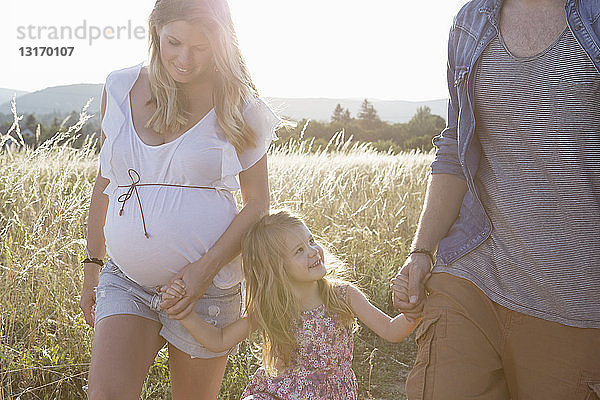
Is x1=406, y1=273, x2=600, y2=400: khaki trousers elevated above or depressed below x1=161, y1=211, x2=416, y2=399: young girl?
above

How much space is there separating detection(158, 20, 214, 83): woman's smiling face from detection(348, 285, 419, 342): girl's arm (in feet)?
3.49

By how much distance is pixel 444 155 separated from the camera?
2.35 m

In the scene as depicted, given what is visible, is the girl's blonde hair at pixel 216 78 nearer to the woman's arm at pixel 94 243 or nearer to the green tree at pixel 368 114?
the woman's arm at pixel 94 243

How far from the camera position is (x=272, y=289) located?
271 centimetres

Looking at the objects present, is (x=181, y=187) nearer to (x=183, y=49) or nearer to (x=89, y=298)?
(x=183, y=49)

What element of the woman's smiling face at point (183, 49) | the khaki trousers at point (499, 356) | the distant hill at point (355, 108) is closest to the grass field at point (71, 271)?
the woman's smiling face at point (183, 49)

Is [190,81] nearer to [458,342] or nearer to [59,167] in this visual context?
[458,342]

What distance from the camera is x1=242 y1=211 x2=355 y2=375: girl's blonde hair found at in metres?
2.69

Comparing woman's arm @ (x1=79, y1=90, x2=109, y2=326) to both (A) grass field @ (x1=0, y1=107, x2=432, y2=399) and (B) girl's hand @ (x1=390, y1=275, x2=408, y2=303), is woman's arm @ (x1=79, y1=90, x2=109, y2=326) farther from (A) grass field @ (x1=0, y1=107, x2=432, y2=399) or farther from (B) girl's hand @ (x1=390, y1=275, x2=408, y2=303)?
(B) girl's hand @ (x1=390, y1=275, x2=408, y2=303)

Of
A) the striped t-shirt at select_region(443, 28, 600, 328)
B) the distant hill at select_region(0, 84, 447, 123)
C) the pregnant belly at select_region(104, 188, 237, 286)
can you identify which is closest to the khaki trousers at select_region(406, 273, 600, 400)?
the striped t-shirt at select_region(443, 28, 600, 328)

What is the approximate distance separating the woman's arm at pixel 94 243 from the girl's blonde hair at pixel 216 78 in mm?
354

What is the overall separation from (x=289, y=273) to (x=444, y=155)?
796 millimetres

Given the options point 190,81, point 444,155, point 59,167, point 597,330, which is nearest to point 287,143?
point 59,167

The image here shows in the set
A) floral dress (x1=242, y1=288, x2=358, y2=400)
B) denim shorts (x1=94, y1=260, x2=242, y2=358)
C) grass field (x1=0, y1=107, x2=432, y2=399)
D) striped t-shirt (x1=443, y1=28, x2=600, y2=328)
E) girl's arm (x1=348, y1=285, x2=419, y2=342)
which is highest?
striped t-shirt (x1=443, y1=28, x2=600, y2=328)
